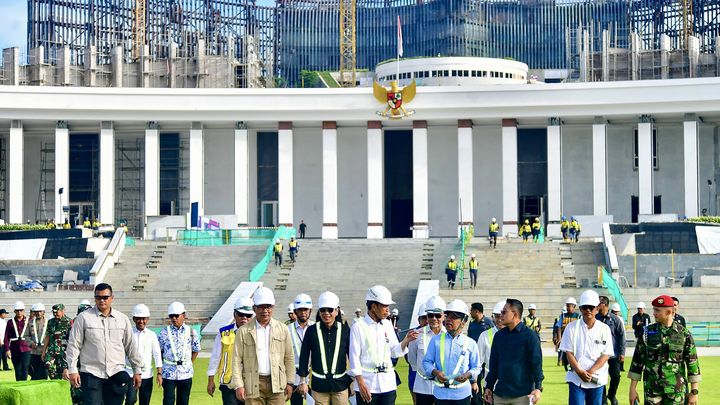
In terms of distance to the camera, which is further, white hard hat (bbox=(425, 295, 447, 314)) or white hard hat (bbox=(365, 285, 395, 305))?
white hard hat (bbox=(425, 295, 447, 314))

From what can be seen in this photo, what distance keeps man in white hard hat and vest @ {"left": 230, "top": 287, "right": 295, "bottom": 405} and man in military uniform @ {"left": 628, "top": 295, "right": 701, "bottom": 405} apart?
388 centimetres

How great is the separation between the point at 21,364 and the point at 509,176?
141 ft

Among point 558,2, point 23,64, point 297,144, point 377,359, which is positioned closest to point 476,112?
point 297,144

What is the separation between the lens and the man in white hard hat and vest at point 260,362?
1439cm

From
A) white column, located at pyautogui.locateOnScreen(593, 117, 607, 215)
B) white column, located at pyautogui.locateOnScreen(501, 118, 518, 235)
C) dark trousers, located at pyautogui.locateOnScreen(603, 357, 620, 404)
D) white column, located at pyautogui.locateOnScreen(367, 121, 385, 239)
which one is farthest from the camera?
white column, located at pyautogui.locateOnScreen(367, 121, 385, 239)

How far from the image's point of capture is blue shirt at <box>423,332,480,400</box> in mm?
14594

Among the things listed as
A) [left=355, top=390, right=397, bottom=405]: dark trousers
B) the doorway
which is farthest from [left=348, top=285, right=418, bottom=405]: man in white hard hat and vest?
the doorway

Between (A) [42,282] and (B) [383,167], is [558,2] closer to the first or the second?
(B) [383,167]

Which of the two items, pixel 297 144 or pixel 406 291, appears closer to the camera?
Answer: pixel 406 291

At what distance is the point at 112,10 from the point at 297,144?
51443 mm

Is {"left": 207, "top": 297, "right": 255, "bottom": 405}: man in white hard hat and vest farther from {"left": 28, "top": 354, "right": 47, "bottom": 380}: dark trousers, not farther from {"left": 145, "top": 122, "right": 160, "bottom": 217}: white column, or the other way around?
{"left": 145, "top": 122, "right": 160, "bottom": 217}: white column

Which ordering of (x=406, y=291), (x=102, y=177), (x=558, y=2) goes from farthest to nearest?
(x=558, y=2) < (x=102, y=177) < (x=406, y=291)

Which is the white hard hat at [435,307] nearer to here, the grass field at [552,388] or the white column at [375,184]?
the grass field at [552,388]

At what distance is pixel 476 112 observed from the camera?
221ft
